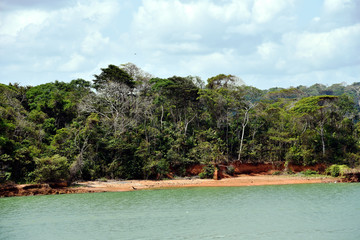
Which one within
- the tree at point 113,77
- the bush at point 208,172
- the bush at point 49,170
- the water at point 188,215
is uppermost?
the tree at point 113,77

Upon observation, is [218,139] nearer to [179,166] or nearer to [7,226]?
[179,166]

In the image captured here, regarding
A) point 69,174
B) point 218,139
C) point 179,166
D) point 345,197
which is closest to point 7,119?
point 69,174

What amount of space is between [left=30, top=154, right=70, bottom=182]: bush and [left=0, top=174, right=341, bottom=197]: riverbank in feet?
2.28

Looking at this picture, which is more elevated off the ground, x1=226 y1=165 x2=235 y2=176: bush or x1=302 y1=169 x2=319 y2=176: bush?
x1=226 y1=165 x2=235 y2=176: bush

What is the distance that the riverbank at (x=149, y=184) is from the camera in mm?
24500

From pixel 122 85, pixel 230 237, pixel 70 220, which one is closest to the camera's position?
pixel 230 237

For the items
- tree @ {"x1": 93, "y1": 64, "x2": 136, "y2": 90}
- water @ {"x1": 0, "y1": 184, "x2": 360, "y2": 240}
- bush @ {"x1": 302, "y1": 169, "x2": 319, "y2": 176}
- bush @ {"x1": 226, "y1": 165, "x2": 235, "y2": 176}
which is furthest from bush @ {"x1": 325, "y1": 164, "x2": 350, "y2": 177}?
tree @ {"x1": 93, "y1": 64, "x2": 136, "y2": 90}

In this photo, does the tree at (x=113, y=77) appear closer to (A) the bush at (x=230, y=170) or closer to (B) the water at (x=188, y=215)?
(A) the bush at (x=230, y=170)

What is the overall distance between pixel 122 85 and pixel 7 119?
37.2ft

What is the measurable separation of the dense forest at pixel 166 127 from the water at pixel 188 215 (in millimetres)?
7418

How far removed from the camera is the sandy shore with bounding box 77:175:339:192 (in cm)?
2735

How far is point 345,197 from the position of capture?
2105cm

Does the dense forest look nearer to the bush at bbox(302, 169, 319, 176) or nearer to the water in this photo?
the bush at bbox(302, 169, 319, 176)

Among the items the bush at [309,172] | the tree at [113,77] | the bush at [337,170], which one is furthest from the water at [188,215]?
the tree at [113,77]
